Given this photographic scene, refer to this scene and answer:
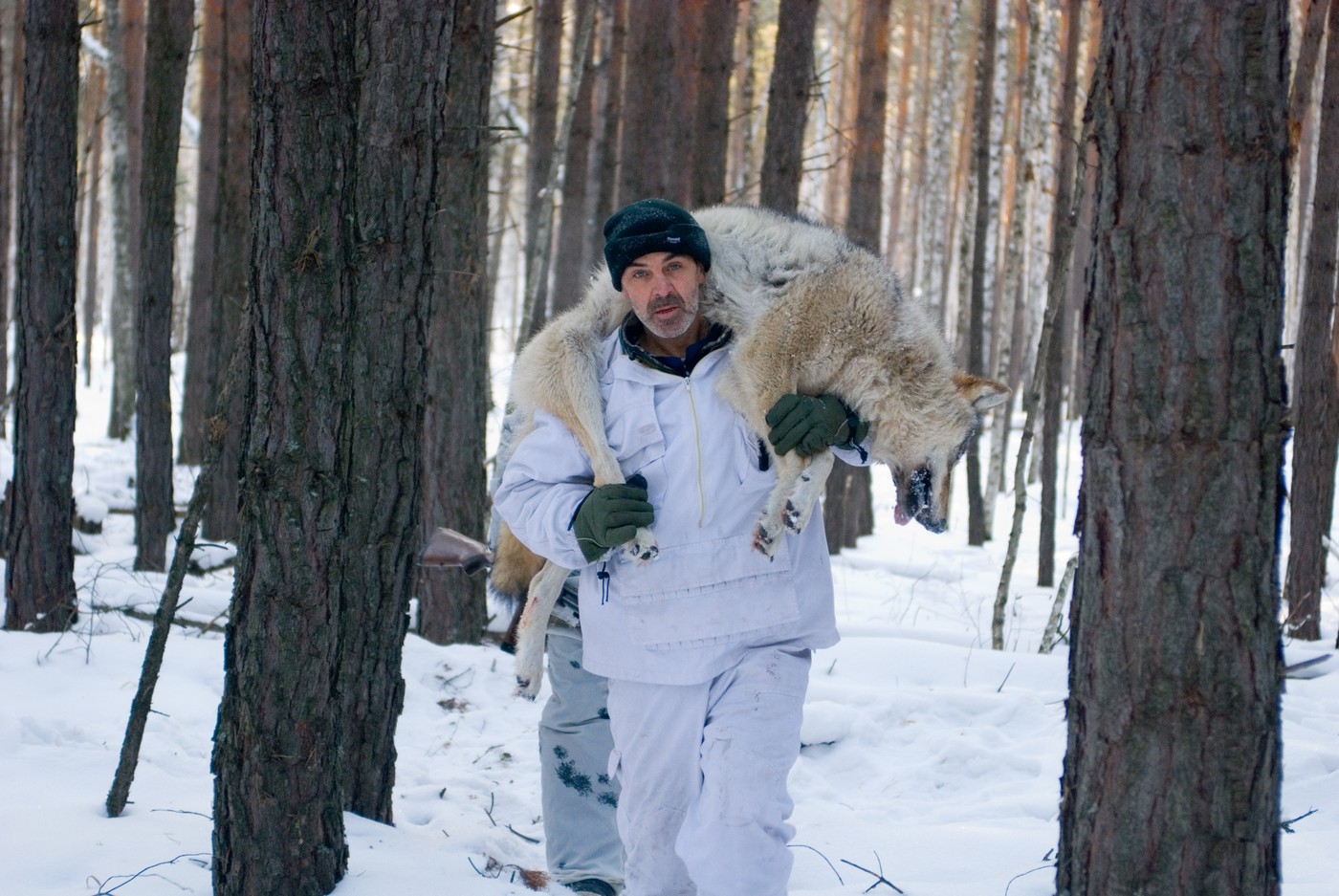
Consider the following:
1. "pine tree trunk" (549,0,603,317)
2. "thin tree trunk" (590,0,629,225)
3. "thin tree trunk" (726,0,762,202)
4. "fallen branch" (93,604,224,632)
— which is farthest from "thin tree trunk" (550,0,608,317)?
"fallen branch" (93,604,224,632)

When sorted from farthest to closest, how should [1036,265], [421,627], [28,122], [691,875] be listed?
1. [1036,265]
2. [421,627]
3. [28,122]
4. [691,875]

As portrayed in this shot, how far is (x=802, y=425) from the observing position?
2.83m

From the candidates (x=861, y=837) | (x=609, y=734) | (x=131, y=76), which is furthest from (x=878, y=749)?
(x=131, y=76)

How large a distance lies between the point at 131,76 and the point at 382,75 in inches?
599

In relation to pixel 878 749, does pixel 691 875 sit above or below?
above

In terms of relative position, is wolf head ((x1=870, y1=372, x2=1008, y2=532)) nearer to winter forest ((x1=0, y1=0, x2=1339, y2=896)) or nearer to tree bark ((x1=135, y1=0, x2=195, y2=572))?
winter forest ((x1=0, y1=0, x2=1339, y2=896))

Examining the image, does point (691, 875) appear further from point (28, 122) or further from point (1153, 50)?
point (28, 122)

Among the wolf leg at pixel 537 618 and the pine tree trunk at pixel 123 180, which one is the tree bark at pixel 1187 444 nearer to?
the wolf leg at pixel 537 618

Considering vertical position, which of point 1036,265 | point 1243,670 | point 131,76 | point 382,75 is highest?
point 131,76

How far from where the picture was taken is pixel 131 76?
53.8 ft

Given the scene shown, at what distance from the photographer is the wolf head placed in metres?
3.12

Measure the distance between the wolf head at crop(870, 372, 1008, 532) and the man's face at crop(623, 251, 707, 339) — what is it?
2.05ft

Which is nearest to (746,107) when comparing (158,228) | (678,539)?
(158,228)

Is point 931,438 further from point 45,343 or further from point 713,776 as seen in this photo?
point 45,343
